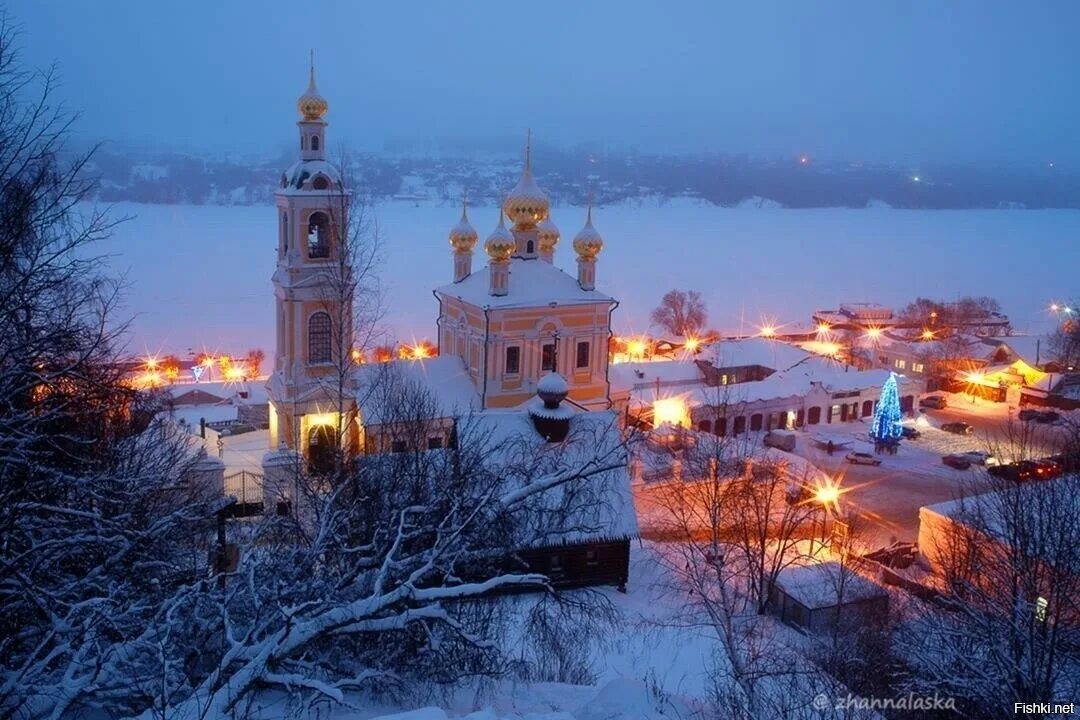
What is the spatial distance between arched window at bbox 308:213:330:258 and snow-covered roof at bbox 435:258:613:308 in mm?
3240

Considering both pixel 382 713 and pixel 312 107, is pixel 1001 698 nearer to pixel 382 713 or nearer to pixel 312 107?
pixel 382 713

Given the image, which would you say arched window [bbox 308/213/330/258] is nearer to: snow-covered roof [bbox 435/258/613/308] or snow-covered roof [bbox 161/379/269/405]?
snow-covered roof [bbox 435/258/613/308]

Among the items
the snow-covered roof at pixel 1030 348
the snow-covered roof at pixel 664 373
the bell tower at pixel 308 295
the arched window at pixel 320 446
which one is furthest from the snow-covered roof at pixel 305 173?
the snow-covered roof at pixel 1030 348

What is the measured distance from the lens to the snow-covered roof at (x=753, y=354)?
26609 mm

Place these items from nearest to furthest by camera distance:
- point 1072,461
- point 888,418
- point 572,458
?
point 572,458, point 1072,461, point 888,418

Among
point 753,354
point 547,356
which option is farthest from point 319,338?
point 753,354

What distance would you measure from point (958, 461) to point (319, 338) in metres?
14.0

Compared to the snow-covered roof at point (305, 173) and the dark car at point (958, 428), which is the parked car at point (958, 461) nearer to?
the dark car at point (958, 428)

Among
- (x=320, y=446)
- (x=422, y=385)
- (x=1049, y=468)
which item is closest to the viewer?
(x=320, y=446)

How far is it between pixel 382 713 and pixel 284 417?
10937 millimetres

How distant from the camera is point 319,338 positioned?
1603 cm

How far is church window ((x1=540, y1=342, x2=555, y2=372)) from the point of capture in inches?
710

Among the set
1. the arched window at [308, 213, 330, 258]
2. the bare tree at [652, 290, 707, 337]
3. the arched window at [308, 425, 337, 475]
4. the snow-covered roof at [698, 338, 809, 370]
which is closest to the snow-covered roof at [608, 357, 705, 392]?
the snow-covered roof at [698, 338, 809, 370]

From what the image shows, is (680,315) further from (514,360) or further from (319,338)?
(319,338)
